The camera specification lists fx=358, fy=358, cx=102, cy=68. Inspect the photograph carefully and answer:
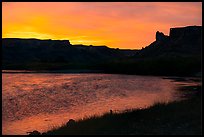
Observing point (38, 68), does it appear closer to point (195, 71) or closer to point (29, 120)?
point (195, 71)

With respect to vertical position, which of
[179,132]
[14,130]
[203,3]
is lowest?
[14,130]

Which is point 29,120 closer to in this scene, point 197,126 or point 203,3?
Result: point 197,126

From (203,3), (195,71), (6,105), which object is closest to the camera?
(203,3)

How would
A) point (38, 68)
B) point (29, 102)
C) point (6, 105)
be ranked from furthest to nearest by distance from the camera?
1. point (38, 68)
2. point (29, 102)
3. point (6, 105)

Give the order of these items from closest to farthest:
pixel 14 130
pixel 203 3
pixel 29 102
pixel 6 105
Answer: pixel 203 3 → pixel 14 130 → pixel 6 105 → pixel 29 102

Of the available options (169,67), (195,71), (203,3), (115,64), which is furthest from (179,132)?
(115,64)

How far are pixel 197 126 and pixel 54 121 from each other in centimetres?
1376

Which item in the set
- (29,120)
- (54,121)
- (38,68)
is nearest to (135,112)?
(54,121)

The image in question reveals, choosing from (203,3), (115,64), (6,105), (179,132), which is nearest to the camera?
(203,3)

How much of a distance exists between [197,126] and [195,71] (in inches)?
4576

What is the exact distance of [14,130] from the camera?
23.9 meters

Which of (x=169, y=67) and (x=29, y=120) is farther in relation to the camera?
(x=169, y=67)

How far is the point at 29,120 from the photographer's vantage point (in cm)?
2775

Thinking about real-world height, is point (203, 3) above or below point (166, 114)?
above
